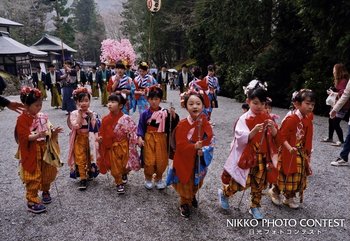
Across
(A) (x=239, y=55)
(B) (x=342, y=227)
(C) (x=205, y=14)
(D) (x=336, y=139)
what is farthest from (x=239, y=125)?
(C) (x=205, y=14)

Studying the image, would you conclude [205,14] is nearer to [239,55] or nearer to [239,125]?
[239,55]

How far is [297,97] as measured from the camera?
3684 millimetres

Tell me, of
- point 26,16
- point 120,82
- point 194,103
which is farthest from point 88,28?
point 194,103

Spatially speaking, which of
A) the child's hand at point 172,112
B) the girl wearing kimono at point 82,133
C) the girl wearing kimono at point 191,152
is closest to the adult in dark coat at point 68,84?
the girl wearing kimono at point 82,133

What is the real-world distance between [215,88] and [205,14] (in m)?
9.09

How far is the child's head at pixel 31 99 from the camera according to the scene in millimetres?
3480

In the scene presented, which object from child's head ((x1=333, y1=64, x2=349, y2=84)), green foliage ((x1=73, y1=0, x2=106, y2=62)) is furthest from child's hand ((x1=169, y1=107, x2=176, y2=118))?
green foliage ((x1=73, y1=0, x2=106, y2=62))

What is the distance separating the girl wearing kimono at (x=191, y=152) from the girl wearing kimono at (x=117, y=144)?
35.9 inches

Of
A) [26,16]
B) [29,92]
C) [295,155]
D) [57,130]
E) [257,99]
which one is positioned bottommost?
[295,155]

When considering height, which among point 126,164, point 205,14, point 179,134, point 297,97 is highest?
point 205,14

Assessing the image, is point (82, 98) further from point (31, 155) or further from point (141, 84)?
point (141, 84)

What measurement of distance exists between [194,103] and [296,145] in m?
1.35

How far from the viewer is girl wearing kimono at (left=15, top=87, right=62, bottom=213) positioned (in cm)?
347

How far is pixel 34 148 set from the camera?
11.7 feet
